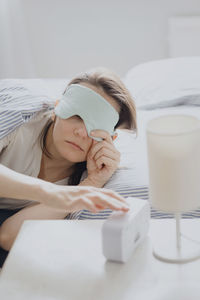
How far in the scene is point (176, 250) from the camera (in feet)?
2.95

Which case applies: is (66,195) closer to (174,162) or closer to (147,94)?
(174,162)

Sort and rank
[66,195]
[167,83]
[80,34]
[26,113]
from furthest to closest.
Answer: [80,34]
[167,83]
[26,113]
[66,195]

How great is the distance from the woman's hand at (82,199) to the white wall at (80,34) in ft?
6.36

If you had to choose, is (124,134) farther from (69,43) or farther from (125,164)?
(69,43)

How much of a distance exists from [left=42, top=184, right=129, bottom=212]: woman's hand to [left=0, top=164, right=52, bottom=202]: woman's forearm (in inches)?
0.9

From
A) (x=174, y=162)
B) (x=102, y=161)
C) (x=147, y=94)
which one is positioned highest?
(x=174, y=162)

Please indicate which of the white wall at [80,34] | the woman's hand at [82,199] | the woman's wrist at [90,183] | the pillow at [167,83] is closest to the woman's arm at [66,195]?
the woman's hand at [82,199]

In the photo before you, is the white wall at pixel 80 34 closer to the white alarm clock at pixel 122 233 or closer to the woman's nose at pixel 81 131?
the woman's nose at pixel 81 131

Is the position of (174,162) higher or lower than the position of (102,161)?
higher

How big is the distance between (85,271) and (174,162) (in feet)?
0.81

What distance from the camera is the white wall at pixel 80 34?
8.91ft

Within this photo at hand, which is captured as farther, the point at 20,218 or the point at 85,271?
the point at 20,218

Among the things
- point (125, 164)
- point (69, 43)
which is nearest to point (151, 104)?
point (125, 164)

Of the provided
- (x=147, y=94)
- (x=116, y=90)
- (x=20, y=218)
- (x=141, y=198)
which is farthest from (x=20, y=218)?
(x=147, y=94)
